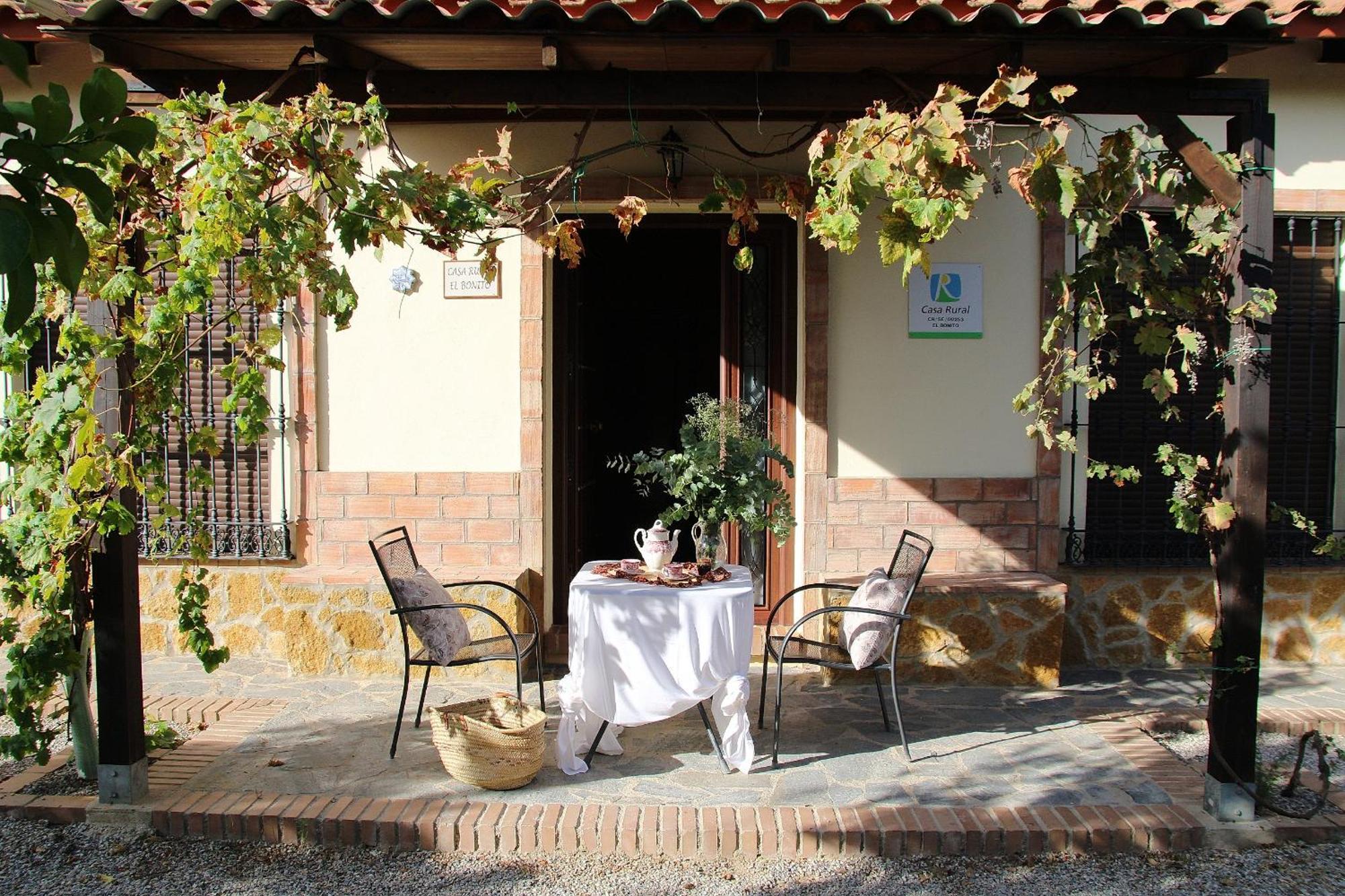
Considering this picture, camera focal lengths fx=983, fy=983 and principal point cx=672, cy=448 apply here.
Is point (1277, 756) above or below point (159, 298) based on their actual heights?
below

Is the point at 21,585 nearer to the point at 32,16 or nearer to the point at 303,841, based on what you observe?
the point at 303,841

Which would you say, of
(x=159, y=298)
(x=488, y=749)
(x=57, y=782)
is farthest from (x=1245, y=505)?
(x=57, y=782)

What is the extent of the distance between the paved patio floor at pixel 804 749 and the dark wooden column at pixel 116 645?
0.92ft

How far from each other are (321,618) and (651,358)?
3.50 metres

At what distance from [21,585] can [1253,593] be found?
→ 176 inches

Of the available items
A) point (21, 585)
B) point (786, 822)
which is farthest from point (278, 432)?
point (786, 822)

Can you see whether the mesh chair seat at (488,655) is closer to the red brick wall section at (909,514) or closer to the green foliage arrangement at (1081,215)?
the red brick wall section at (909,514)

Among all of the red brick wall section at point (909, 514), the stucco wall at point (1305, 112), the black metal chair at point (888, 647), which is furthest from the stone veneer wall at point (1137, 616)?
the stucco wall at point (1305, 112)

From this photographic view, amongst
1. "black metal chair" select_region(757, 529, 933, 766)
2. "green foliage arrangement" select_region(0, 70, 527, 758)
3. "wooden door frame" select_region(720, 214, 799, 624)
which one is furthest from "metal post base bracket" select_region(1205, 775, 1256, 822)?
"green foliage arrangement" select_region(0, 70, 527, 758)

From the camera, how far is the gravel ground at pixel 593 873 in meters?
3.25

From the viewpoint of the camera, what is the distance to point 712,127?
5.37 m

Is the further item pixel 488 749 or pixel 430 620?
pixel 430 620

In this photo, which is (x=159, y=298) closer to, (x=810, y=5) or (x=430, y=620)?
(x=430, y=620)

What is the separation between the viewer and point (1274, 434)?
5719 millimetres
